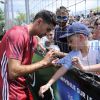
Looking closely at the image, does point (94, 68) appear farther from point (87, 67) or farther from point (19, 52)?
point (19, 52)

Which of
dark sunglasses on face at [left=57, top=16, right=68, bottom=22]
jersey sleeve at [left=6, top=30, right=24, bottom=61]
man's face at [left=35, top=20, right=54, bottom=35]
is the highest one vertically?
dark sunglasses on face at [left=57, top=16, right=68, bottom=22]

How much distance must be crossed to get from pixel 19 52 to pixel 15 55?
67 millimetres

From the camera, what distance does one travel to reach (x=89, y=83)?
328 cm

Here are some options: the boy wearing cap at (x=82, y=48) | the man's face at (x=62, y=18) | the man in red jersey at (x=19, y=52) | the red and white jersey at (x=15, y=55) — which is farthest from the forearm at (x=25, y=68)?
the man's face at (x=62, y=18)

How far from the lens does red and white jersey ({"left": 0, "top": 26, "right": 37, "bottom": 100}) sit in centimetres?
361

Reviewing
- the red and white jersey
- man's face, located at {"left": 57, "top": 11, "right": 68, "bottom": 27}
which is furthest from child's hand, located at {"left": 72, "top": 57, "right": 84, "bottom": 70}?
man's face, located at {"left": 57, "top": 11, "right": 68, "bottom": 27}

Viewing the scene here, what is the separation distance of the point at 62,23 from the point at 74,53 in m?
1.36

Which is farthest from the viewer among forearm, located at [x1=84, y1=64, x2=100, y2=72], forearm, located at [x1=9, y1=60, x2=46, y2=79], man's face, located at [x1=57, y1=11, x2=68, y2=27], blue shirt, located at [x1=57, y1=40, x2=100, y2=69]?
man's face, located at [x1=57, y1=11, x2=68, y2=27]

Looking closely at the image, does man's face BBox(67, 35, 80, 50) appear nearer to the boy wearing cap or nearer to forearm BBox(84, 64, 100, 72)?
the boy wearing cap

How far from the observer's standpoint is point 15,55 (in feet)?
11.8

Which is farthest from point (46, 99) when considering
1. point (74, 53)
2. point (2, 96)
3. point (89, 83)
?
point (89, 83)

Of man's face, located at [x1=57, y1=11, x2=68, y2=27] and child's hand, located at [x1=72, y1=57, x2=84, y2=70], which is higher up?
man's face, located at [x1=57, y1=11, x2=68, y2=27]

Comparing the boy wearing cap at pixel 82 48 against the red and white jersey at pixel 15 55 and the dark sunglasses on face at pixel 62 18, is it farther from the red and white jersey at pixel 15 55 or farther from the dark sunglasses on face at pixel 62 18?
the dark sunglasses on face at pixel 62 18

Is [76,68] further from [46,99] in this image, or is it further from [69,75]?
[46,99]
